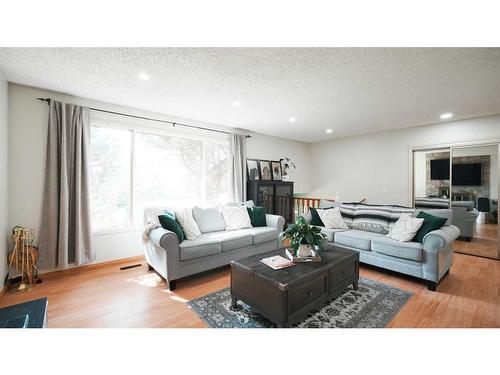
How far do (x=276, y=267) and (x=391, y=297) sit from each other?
1.30 m

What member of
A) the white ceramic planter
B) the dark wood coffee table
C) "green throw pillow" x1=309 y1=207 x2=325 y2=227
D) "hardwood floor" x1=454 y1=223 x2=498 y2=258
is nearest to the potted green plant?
the white ceramic planter

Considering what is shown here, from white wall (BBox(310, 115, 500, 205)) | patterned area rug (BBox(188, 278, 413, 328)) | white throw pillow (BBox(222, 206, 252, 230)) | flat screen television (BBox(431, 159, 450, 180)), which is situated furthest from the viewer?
flat screen television (BBox(431, 159, 450, 180))

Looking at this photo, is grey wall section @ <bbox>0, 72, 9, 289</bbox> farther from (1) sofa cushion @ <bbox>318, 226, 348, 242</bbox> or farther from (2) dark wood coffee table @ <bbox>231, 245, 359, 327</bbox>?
(1) sofa cushion @ <bbox>318, 226, 348, 242</bbox>

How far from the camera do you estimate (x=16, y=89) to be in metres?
2.48

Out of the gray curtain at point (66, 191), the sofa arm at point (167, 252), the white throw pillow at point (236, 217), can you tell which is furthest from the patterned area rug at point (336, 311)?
the gray curtain at point (66, 191)

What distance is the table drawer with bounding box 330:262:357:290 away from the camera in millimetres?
1972

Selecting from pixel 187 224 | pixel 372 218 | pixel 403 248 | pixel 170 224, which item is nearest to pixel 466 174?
pixel 372 218

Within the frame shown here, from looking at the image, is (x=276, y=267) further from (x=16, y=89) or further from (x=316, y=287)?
(x=16, y=89)

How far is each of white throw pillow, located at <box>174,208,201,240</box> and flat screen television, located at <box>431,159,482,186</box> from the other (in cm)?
445

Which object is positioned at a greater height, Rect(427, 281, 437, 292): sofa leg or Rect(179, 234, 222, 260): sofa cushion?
Rect(179, 234, 222, 260): sofa cushion

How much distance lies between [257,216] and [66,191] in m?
2.62
